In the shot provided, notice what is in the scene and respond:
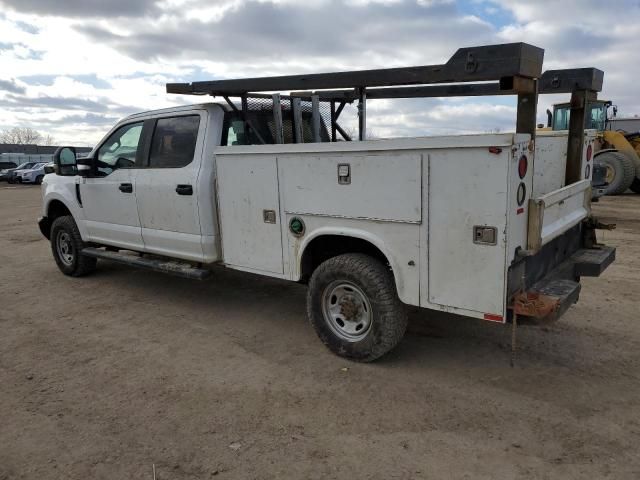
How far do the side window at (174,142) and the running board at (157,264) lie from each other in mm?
1030

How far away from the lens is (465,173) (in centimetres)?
331

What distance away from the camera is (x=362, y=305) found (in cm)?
409

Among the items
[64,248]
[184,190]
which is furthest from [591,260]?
[64,248]

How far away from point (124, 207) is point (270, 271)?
2.26 m

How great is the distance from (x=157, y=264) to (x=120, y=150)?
1456mm

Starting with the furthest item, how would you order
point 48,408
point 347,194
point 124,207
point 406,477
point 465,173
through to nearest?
point 124,207, point 347,194, point 48,408, point 465,173, point 406,477

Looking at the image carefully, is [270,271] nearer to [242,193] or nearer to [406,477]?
[242,193]

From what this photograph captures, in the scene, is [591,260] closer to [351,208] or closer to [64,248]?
[351,208]

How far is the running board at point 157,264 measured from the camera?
514 centimetres

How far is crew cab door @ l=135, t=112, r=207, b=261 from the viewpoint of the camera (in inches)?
198

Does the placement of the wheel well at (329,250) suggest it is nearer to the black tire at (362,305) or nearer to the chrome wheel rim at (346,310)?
the black tire at (362,305)

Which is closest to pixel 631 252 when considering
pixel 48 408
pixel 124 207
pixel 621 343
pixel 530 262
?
pixel 621 343

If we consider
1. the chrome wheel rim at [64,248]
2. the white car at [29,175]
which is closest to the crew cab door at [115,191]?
the chrome wheel rim at [64,248]

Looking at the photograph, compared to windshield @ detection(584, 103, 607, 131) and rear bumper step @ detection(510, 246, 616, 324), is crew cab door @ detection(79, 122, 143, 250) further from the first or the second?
windshield @ detection(584, 103, 607, 131)
